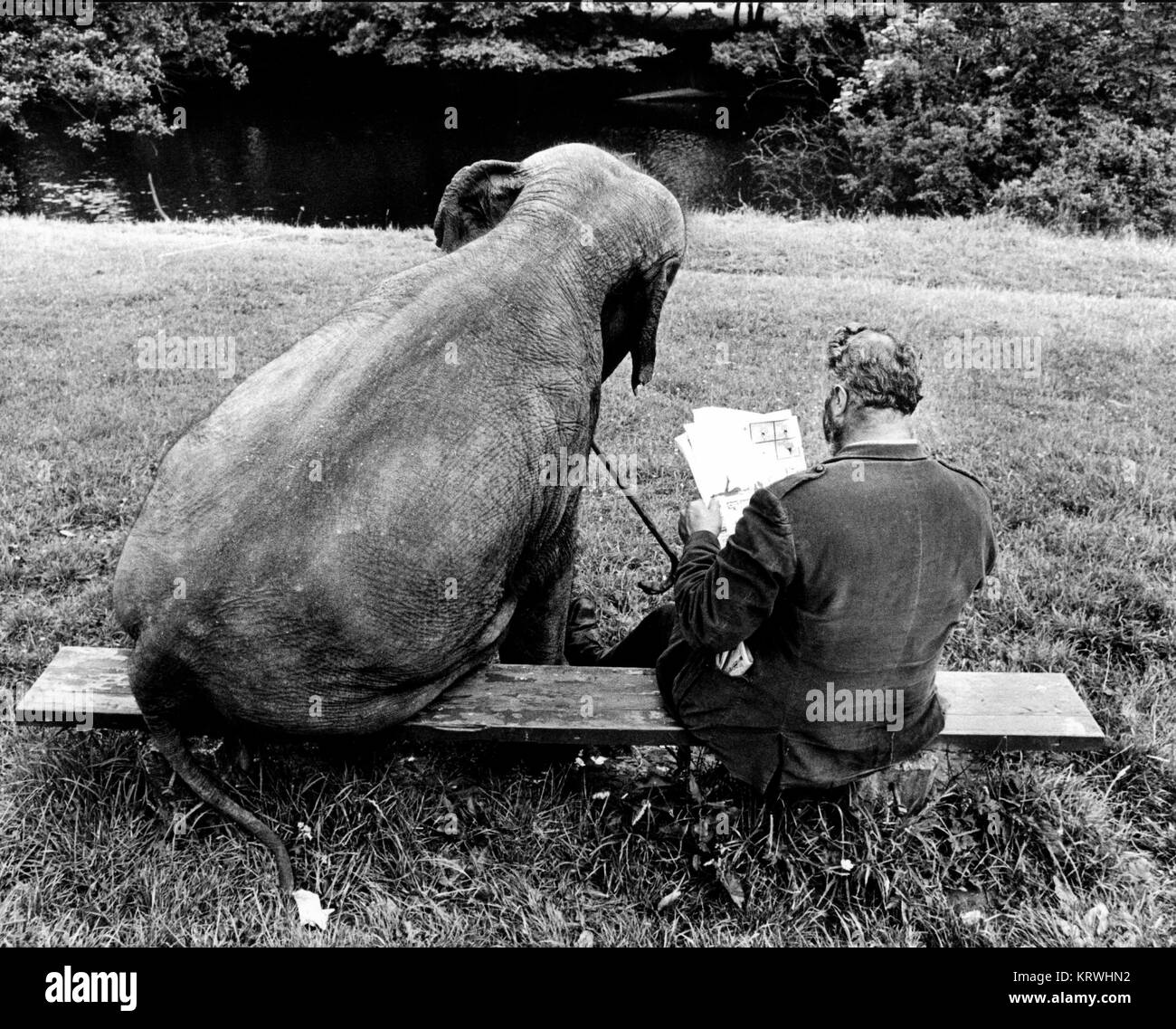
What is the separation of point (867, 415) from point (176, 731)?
2158 millimetres

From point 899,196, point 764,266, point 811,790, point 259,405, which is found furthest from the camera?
point 899,196

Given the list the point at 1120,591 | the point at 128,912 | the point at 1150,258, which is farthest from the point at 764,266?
the point at 128,912

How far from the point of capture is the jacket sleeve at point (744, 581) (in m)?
2.59

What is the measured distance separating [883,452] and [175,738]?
7.11 feet

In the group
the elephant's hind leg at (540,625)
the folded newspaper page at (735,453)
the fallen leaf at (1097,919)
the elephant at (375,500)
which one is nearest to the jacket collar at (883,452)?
the folded newspaper page at (735,453)

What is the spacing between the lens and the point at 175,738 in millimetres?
2955

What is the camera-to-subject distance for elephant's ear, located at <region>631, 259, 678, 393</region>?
11.6 feet

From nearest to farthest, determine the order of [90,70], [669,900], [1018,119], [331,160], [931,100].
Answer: [669,900], [1018,119], [931,100], [90,70], [331,160]

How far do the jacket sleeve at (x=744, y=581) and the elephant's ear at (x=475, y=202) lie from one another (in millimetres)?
1528

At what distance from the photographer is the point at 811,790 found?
3.31 metres

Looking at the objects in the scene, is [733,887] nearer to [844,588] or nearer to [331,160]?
[844,588]

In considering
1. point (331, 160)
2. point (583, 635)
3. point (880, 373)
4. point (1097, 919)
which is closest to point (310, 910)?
point (583, 635)

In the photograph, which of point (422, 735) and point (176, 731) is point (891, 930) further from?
point (176, 731)

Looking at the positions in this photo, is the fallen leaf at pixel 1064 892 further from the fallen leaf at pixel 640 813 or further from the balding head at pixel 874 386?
the balding head at pixel 874 386
